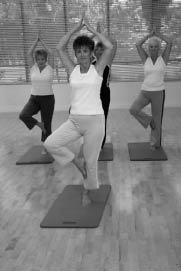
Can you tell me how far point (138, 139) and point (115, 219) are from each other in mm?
2688

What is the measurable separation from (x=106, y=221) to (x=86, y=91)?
1.02 meters

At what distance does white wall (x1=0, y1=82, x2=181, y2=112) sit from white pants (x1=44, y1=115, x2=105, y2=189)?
508cm

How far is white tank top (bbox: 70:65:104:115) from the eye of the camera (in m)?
2.95

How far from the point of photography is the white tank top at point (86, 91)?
9.69 feet

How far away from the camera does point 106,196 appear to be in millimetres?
3404

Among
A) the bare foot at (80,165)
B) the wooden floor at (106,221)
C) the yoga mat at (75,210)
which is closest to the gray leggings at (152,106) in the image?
the wooden floor at (106,221)

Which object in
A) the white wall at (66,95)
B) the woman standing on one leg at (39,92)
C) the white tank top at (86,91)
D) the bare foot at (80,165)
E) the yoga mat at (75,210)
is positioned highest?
the white tank top at (86,91)

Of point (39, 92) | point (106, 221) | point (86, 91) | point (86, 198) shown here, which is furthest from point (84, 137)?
point (39, 92)

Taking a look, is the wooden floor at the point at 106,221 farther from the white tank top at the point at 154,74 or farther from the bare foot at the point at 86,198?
the white tank top at the point at 154,74

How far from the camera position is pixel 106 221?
2.94m

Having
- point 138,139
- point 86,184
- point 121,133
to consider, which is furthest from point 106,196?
point 121,133

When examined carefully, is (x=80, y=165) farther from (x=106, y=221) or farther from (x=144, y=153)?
(x=144, y=153)

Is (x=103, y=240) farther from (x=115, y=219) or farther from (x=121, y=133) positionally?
(x=121, y=133)

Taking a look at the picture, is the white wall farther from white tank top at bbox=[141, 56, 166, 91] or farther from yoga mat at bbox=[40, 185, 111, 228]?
yoga mat at bbox=[40, 185, 111, 228]
